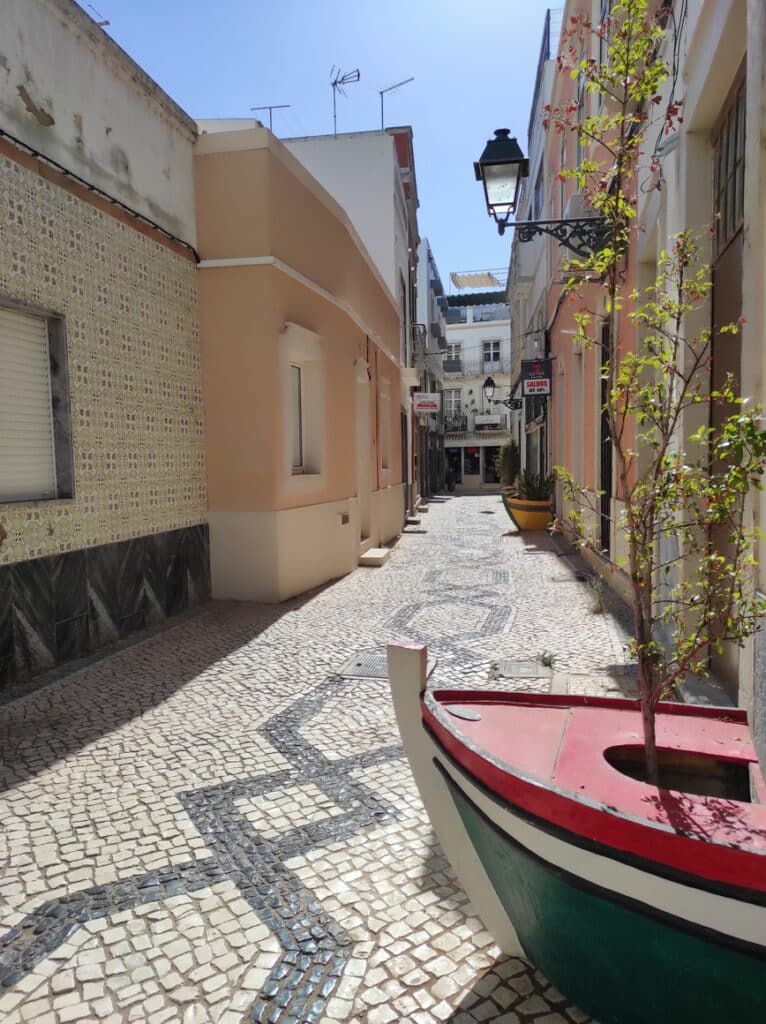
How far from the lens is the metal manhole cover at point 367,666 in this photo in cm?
508

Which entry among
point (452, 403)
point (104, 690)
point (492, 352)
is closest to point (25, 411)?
point (104, 690)

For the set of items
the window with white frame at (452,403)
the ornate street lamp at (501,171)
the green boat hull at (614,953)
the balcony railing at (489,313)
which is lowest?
the green boat hull at (614,953)

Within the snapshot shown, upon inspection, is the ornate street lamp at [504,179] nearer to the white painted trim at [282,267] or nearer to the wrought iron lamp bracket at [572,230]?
the wrought iron lamp bracket at [572,230]

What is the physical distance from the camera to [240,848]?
9.28ft

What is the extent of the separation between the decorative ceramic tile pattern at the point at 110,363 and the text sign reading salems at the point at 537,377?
339 inches

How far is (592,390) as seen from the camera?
9.07 meters

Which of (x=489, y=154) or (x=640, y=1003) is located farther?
(x=489, y=154)

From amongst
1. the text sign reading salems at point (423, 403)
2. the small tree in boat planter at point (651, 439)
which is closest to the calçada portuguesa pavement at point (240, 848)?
the small tree in boat planter at point (651, 439)

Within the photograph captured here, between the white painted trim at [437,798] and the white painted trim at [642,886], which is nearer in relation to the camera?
the white painted trim at [642,886]

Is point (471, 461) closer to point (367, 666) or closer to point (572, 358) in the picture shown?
point (572, 358)

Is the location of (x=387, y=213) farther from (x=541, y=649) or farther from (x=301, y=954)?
(x=301, y=954)

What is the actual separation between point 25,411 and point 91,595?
1602 millimetres

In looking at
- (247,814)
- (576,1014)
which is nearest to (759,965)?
(576,1014)

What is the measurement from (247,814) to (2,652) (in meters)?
2.71
